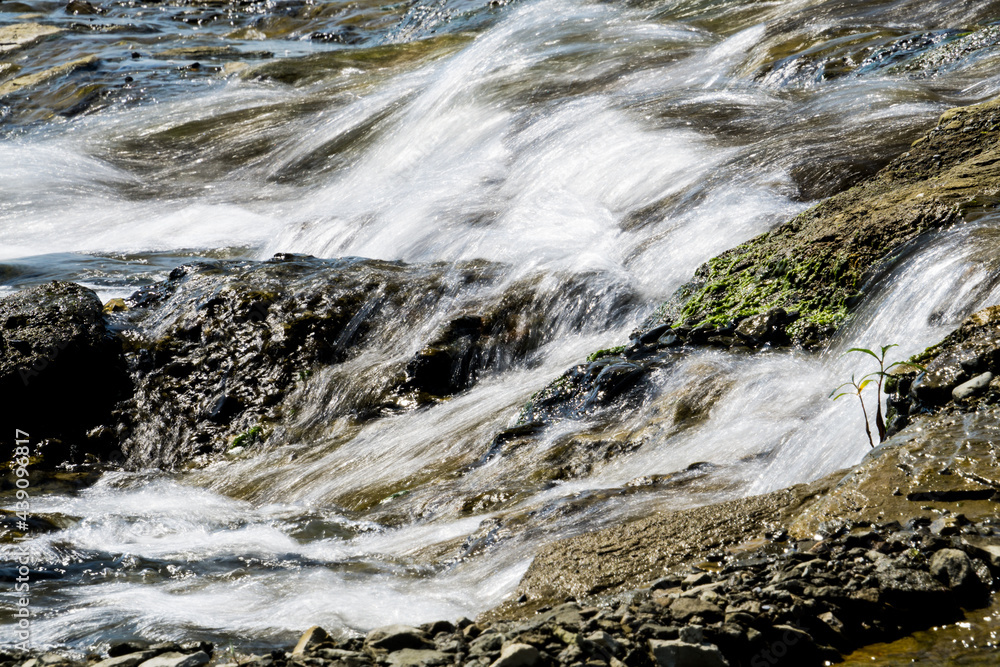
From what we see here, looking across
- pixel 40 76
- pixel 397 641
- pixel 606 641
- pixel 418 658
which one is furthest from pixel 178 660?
pixel 40 76

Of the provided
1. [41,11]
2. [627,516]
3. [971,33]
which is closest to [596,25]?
[971,33]

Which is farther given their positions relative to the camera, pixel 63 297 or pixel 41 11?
pixel 41 11

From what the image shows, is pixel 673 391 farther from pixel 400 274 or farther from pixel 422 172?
pixel 422 172

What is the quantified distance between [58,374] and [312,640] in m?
5.24

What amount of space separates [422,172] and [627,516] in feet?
27.4

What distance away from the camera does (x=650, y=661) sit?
2.73 meters

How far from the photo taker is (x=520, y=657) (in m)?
2.73

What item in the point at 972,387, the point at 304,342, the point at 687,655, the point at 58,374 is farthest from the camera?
the point at 304,342

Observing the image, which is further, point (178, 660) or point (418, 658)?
point (178, 660)

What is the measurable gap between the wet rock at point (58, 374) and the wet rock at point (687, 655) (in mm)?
5809

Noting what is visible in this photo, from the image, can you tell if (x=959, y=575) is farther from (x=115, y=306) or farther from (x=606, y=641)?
(x=115, y=306)

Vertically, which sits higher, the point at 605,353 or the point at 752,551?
the point at 752,551

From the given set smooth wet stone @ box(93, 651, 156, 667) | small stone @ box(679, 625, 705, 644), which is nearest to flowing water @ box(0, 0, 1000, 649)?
smooth wet stone @ box(93, 651, 156, 667)

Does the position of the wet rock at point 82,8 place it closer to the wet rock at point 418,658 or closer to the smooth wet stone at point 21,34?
the smooth wet stone at point 21,34
